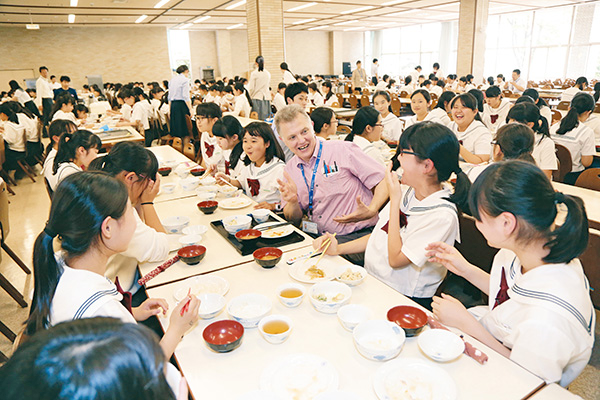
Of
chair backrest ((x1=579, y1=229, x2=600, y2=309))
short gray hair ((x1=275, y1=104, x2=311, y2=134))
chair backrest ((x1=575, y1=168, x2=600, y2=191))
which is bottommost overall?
chair backrest ((x1=579, y1=229, x2=600, y2=309))

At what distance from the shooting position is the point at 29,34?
1508 cm

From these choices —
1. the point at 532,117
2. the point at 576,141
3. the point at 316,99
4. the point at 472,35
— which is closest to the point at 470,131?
the point at 532,117

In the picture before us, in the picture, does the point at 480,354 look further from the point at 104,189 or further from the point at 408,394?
the point at 104,189

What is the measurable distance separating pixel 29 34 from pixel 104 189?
18356 mm

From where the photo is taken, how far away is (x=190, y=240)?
6.59ft

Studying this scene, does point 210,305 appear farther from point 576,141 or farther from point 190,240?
point 576,141

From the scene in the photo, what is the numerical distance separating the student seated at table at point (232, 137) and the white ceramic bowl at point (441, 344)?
2.34 m

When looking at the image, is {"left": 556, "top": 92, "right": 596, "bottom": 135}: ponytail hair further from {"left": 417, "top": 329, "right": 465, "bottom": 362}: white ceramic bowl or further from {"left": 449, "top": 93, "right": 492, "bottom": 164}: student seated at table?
{"left": 417, "top": 329, "right": 465, "bottom": 362}: white ceramic bowl

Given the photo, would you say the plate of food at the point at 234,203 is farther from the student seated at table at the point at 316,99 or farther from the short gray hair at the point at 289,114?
the student seated at table at the point at 316,99

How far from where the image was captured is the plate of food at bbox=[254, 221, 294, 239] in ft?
6.64

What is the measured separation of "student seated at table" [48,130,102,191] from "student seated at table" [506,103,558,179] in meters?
3.58

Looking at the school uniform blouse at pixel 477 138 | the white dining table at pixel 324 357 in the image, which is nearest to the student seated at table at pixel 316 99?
the school uniform blouse at pixel 477 138

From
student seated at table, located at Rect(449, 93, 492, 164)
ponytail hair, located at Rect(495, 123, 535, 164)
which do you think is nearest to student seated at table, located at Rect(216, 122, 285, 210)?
ponytail hair, located at Rect(495, 123, 535, 164)

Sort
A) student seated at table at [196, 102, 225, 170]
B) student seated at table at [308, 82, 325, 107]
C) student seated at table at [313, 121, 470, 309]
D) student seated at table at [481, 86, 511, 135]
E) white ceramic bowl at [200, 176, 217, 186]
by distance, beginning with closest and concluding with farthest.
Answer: student seated at table at [313, 121, 470, 309] < white ceramic bowl at [200, 176, 217, 186] < student seated at table at [196, 102, 225, 170] < student seated at table at [481, 86, 511, 135] < student seated at table at [308, 82, 325, 107]
